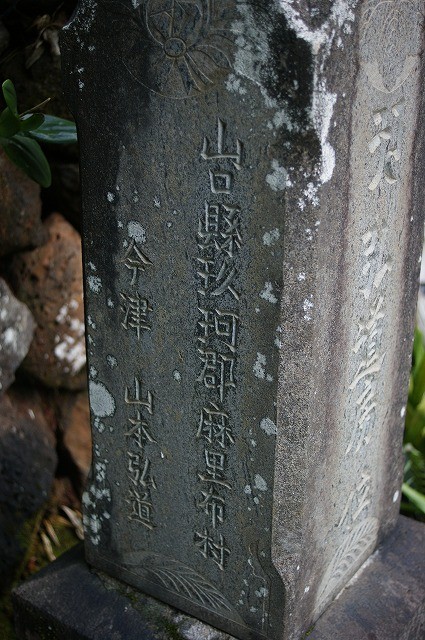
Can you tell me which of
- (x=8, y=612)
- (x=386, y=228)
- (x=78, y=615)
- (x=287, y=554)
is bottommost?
(x=8, y=612)

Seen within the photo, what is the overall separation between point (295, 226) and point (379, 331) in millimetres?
484

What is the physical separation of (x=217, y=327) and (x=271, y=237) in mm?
245

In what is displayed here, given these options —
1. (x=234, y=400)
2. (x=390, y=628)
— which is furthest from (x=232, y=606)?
(x=234, y=400)

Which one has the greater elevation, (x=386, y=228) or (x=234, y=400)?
(x=386, y=228)

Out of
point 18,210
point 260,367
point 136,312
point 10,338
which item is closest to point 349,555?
point 260,367

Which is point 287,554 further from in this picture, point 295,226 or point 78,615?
point 295,226

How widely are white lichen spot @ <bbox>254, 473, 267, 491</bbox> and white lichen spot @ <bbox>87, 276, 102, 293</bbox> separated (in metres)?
0.54

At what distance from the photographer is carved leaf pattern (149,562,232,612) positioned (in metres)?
1.84

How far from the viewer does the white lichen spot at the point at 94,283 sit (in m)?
1.75

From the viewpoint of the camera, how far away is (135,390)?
1792mm

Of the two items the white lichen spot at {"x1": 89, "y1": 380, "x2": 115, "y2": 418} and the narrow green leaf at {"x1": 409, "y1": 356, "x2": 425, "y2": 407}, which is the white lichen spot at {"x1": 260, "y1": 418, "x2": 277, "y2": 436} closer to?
the white lichen spot at {"x1": 89, "y1": 380, "x2": 115, "y2": 418}

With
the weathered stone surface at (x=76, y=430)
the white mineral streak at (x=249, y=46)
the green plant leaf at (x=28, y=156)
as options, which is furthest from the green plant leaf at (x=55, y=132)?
the weathered stone surface at (x=76, y=430)

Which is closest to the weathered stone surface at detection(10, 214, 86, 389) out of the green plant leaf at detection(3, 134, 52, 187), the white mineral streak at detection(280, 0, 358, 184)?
the green plant leaf at detection(3, 134, 52, 187)

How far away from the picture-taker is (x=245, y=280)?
4.99ft
